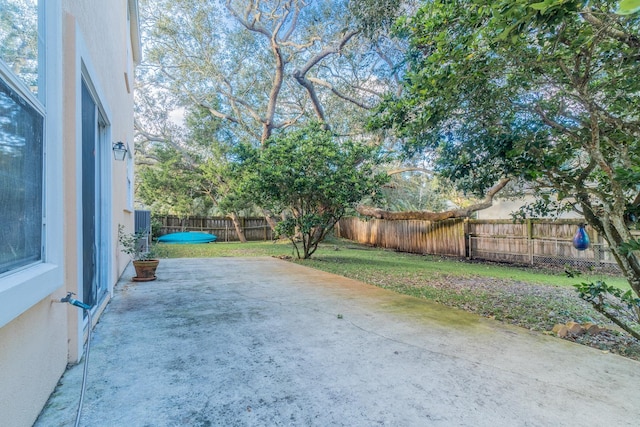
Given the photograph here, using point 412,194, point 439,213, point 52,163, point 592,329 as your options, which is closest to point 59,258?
point 52,163

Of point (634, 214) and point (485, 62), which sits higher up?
point (485, 62)

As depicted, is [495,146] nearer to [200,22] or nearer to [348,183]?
[348,183]

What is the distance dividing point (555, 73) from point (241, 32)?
15.1m

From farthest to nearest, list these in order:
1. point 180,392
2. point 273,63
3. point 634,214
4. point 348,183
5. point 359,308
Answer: point 273,63 → point 348,183 → point 359,308 → point 634,214 → point 180,392

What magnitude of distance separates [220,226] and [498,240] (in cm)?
1448

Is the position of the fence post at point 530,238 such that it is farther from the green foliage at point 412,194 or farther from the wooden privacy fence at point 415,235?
the green foliage at point 412,194

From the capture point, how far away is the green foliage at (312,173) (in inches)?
350

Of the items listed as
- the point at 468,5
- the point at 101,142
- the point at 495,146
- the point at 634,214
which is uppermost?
the point at 468,5

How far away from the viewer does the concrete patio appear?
2.01 m

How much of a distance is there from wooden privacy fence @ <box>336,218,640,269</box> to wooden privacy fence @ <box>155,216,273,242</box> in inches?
279

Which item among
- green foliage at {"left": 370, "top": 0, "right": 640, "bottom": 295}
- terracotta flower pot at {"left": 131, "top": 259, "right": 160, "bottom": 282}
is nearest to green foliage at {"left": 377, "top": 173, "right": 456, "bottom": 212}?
terracotta flower pot at {"left": 131, "top": 259, "right": 160, "bottom": 282}

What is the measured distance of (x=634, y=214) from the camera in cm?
298

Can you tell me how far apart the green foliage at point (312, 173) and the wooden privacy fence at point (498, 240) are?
13.4 feet

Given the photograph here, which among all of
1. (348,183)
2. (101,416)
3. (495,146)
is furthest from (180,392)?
(348,183)
